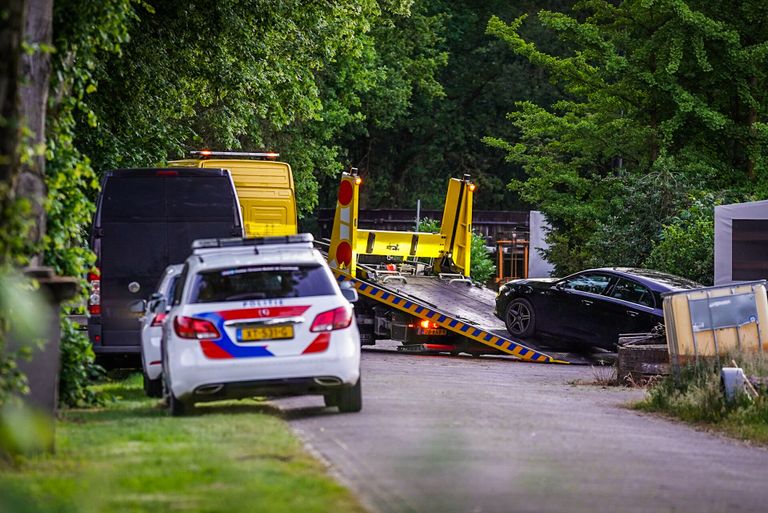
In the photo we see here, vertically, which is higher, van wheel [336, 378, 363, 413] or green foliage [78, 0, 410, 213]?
green foliage [78, 0, 410, 213]

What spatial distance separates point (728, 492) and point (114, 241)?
10350mm

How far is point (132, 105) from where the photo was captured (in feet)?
76.4

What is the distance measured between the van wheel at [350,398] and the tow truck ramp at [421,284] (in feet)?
32.8

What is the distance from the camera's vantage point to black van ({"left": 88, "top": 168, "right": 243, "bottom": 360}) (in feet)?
59.9

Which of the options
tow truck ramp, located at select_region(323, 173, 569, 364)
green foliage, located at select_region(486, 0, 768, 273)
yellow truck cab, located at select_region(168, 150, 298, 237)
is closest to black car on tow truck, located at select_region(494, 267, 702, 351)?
tow truck ramp, located at select_region(323, 173, 569, 364)

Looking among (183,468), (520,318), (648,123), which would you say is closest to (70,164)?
(183,468)

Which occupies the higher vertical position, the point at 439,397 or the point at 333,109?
the point at 333,109

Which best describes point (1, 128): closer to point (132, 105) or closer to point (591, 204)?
point (132, 105)

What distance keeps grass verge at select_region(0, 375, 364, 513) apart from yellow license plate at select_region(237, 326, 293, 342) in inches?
27.3

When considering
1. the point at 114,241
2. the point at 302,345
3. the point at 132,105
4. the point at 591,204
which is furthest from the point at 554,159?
the point at 302,345

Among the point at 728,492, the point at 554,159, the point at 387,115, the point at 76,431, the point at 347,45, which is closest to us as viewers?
the point at 728,492

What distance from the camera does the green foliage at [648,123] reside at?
32.3 meters

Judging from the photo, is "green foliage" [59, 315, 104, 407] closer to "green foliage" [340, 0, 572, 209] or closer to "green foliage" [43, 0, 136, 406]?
"green foliage" [43, 0, 136, 406]

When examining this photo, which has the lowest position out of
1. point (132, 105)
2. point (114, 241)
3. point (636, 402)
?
point (636, 402)
